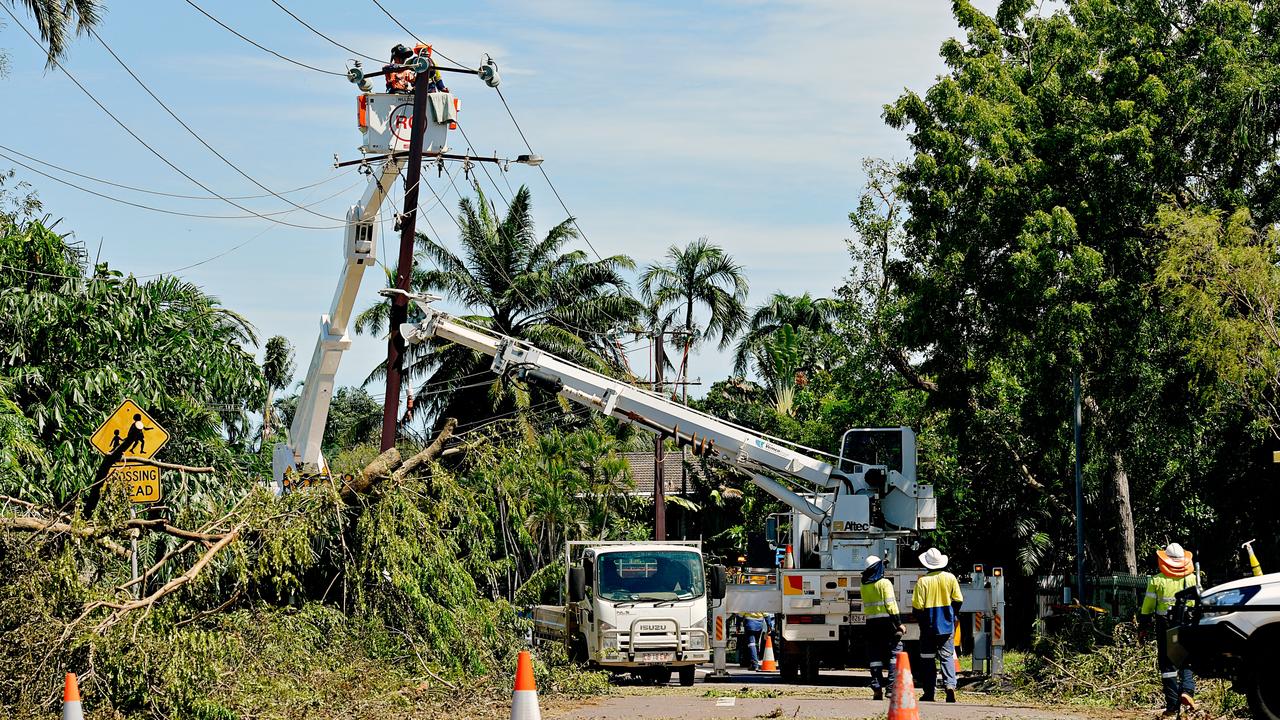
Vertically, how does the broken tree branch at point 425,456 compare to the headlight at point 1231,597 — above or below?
above

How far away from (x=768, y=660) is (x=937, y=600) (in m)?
12.9

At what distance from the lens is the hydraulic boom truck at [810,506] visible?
68.0ft

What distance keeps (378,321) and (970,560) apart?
63.2 ft

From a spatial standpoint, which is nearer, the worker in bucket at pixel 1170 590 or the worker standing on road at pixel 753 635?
the worker in bucket at pixel 1170 590

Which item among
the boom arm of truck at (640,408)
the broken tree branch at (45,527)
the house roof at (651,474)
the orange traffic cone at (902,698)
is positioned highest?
the house roof at (651,474)

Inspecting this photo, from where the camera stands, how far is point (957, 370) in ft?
93.1

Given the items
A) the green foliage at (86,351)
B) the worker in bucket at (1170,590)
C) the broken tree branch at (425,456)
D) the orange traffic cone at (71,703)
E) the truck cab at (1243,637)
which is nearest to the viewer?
the orange traffic cone at (71,703)

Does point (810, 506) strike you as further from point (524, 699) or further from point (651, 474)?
point (651, 474)

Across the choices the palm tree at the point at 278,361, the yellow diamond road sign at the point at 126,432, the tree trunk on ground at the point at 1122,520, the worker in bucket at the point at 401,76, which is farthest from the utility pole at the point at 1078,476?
the palm tree at the point at 278,361

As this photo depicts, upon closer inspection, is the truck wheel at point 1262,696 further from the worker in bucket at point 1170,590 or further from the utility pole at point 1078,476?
the utility pole at point 1078,476

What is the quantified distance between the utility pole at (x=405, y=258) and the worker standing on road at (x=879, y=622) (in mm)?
9023

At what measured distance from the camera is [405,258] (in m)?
24.7

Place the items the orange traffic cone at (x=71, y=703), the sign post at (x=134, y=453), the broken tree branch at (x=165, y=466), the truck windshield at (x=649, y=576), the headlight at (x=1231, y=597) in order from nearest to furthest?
the orange traffic cone at (x=71, y=703) < the headlight at (x=1231, y=597) < the sign post at (x=134, y=453) < the broken tree branch at (x=165, y=466) < the truck windshield at (x=649, y=576)

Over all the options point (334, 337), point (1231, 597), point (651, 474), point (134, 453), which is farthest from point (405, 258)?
point (651, 474)
